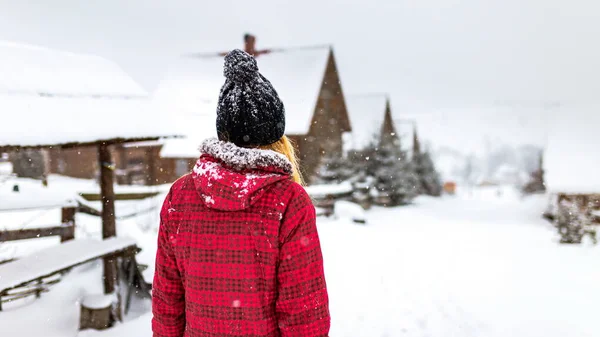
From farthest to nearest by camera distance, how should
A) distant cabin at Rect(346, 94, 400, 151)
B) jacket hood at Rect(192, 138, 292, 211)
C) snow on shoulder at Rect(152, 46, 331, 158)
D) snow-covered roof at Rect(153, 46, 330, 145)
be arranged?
distant cabin at Rect(346, 94, 400, 151) → snow-covered roof at Rect(153, 46, 330, 145) → snow on shoulder at Rect(152, 46, 331, 158) → jacket hood at Rect(192, 138, 292, 211)

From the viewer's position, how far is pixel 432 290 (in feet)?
22.3

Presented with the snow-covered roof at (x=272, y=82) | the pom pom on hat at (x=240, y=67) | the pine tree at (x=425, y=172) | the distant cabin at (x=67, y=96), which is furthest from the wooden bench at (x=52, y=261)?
the pine tree at (x=425, y=172)

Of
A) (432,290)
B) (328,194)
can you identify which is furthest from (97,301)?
(328,194)

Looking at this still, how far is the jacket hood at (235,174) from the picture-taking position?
1.41m

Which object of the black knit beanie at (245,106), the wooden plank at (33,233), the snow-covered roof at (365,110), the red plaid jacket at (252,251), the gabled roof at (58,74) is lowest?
the wooden plank at (33,233)

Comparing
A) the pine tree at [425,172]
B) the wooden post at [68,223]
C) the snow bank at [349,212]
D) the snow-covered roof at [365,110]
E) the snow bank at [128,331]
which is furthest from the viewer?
the pine tree at [425,172]

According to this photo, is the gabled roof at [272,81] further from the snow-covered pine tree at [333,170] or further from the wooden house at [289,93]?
the snow-covered pine tree at [333,170]

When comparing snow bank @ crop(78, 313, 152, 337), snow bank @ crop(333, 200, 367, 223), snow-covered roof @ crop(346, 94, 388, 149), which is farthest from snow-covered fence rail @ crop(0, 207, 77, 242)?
snow-covered roof @ crop(346, 94, 388, 149)

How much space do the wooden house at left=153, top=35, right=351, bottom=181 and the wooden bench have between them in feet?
33.9

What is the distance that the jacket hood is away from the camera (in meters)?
1.41

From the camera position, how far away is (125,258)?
7.20 meters

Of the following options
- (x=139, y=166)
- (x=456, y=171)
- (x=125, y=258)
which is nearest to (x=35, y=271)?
(x=125, y=258)

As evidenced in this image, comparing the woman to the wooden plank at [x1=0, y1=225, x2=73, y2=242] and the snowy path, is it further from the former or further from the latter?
the wooden plank at [x1=0, y1=225, x2=73, y2=242]

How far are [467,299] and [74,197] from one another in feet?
25.7
